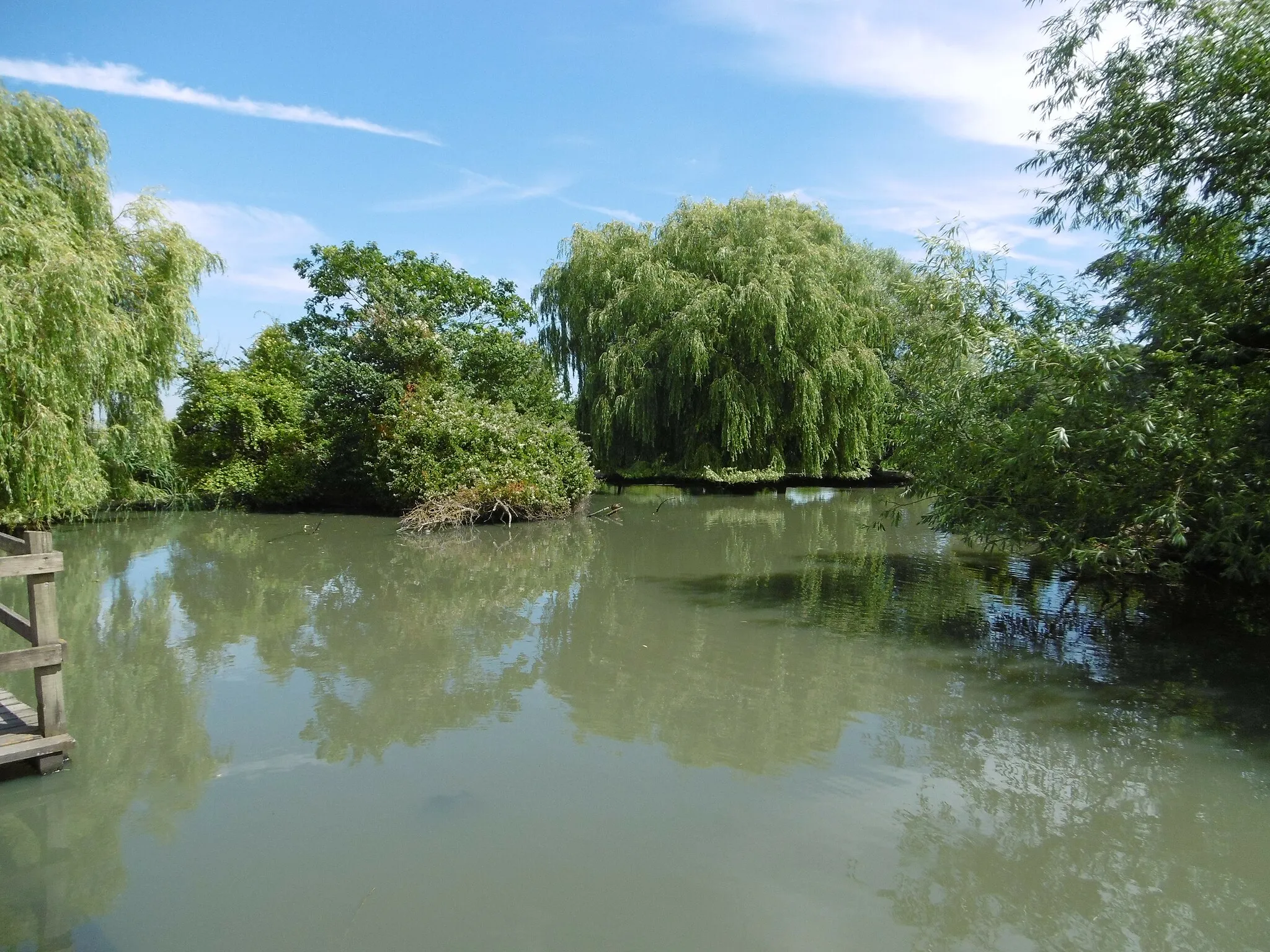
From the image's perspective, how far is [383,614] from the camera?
31.0 feet

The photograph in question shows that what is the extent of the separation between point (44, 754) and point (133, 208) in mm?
14535

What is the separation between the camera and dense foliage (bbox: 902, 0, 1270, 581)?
23.6 ft

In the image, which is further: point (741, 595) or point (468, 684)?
point (741, 595)

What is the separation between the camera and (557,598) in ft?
34.2

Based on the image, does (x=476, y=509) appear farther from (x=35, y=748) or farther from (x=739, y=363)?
(x=35, y=748)

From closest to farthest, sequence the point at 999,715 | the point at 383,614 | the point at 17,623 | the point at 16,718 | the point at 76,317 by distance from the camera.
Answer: the point at 17,623 → the point at 16,718 → the point at 999,715 → the point at 383,614 → the point at 76,317

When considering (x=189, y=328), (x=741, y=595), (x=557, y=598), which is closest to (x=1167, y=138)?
(x=741, y=595)

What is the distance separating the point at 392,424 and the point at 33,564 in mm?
15401

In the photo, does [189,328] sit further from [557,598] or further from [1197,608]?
[1197,608]

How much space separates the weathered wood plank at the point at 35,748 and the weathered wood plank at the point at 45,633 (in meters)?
0.04

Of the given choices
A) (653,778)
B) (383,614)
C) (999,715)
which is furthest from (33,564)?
(999,715)

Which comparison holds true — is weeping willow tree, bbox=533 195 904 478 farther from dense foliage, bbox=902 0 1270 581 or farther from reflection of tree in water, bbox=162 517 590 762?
dense foliage, bbox=902 0 1270 581

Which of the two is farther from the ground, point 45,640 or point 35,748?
point 45,640

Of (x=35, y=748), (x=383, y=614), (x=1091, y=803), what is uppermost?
(x=35, y=748)
